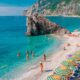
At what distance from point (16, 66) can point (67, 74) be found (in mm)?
12040

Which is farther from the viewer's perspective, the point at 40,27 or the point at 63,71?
the point at 40,27

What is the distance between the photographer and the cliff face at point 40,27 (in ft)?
277

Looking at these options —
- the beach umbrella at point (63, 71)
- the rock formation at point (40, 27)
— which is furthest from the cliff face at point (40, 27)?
the beach umbrella at point (63, 71)

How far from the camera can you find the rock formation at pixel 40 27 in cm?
8450

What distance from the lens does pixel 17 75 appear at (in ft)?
121

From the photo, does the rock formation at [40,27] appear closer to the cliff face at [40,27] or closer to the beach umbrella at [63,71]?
the cliff face at [40,27]

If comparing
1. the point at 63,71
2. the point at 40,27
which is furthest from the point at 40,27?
the point at 63,71

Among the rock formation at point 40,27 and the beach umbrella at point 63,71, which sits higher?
the rock formation at point 40,27

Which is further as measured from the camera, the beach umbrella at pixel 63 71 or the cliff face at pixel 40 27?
the cliff face at pixel 40 27

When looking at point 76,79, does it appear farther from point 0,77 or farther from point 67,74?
point 0,77

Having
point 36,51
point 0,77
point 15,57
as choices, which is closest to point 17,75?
point 0,77

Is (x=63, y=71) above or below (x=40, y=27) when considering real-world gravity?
below

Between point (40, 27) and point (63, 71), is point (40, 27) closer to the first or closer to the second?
point (40, 27)

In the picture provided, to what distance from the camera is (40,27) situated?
86562mm
